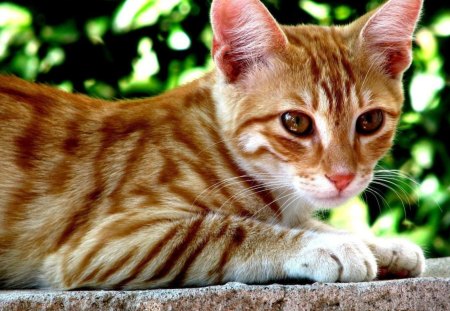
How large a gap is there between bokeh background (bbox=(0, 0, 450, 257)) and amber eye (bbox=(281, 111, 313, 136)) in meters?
0.84

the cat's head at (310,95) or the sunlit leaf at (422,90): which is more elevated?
the cat's head at (310,95)

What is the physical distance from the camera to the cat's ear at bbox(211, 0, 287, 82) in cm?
242

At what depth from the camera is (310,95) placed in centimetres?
237

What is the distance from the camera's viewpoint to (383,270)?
2443 mm

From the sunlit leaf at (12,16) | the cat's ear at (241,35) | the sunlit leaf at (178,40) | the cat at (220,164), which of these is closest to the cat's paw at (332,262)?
the cat at (220,164)

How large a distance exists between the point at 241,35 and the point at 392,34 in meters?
0.49

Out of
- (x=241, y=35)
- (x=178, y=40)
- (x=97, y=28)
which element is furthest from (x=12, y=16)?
(x=241, y=35)

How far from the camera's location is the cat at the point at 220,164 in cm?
218

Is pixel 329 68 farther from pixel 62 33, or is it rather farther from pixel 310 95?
pixel 62 33

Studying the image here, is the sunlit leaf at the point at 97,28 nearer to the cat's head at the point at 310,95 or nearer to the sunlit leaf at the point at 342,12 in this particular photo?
the cat's head at the point at 310,95

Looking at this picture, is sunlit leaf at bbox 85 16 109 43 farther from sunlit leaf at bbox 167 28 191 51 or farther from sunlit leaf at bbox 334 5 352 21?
sunlit leaf at bbox 334 5 352 21

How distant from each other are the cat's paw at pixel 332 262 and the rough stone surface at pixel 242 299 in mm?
195

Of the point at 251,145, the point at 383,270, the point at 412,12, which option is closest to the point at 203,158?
the point at 251,145

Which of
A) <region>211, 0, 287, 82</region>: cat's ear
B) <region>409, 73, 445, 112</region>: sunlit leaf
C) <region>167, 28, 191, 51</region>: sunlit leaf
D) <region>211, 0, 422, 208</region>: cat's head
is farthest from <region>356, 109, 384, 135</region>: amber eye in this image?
<region>167, 28, 191, 51</region>: sunlit leaf
